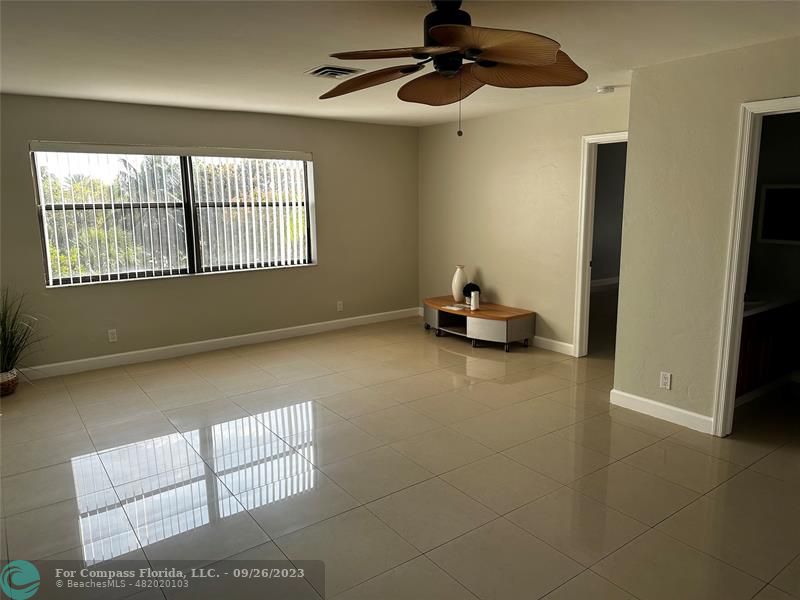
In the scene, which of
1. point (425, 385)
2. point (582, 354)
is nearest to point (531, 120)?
point (582, 354)

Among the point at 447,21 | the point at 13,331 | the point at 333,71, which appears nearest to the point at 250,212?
the point at 13,331

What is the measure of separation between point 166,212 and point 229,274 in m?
0.88

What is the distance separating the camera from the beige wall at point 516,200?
5199 mm

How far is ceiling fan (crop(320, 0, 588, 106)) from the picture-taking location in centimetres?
185

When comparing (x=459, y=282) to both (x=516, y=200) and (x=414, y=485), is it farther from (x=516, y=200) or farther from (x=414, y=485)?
(x=414, y=485)

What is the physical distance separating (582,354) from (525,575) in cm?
342

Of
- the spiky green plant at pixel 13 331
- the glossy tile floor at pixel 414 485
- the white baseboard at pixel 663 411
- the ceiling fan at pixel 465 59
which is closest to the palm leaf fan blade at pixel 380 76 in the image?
the ceiling fan at pixel 465 59

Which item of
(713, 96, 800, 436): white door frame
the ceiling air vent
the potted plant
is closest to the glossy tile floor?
the potted plant

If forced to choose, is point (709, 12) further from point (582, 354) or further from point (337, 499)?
point (582, 354)

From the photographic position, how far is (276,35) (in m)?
2.89

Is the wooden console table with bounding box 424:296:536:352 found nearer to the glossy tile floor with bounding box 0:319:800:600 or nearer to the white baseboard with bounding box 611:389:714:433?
the glossy tile floor with bounding box 0:319:800:600

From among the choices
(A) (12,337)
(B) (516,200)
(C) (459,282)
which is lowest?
(A) (12,337)

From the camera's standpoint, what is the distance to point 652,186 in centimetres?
374

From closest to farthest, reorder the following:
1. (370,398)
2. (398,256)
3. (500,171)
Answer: (370,398)
(500,171)
(398,256)
